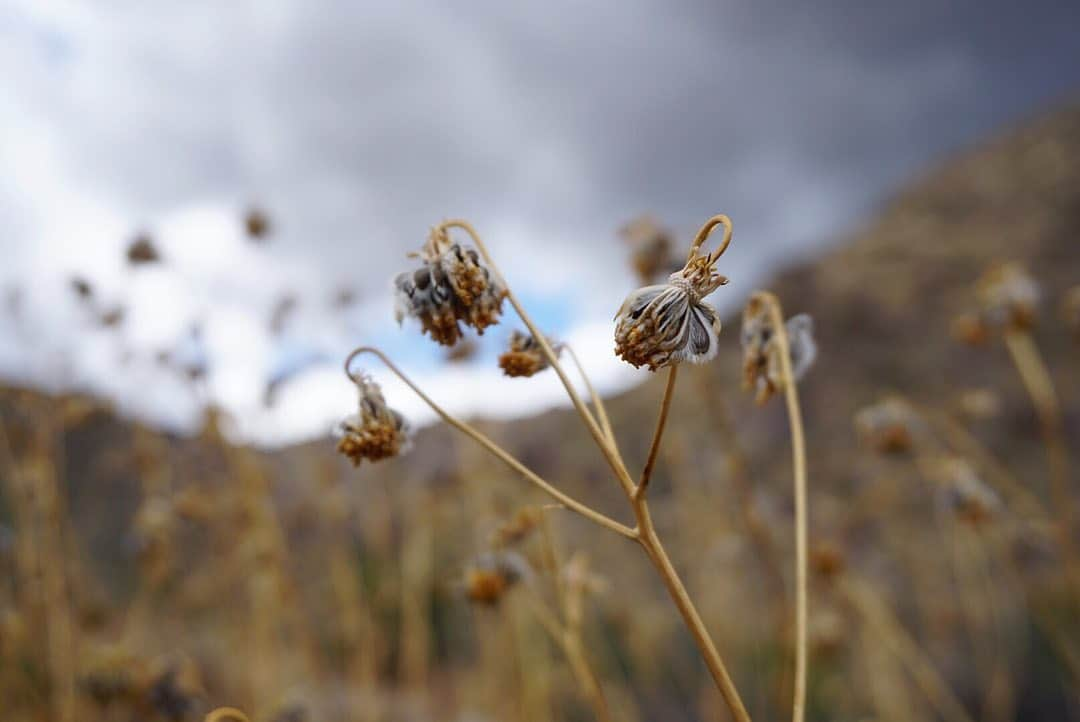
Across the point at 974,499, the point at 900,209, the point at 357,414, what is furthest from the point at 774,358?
the point at 900,209

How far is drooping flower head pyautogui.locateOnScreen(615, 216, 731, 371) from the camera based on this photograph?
0.81m

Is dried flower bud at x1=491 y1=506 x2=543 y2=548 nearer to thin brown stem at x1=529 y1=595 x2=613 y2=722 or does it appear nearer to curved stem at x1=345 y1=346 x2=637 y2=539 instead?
thin brown stem at x1=529 y1=595 x2=613 y2=722

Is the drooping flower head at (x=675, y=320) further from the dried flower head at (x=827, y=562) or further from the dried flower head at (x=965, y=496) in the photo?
the dried flower head at (x=965, y=496)

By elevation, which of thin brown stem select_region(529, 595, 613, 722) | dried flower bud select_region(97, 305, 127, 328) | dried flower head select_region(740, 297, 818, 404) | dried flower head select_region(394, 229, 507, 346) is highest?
dried flower bud select_region(97, 305, 127, 328)

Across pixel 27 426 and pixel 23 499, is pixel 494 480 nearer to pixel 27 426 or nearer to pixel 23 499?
pixel 23 499

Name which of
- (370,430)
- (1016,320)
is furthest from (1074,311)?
(370,430)

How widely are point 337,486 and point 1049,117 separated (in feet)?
119

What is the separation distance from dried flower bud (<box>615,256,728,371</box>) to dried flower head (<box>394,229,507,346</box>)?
9.5 inches

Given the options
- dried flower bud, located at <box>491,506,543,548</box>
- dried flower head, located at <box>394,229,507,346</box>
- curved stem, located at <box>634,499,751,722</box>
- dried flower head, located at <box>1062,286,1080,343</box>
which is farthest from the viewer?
dried flower head, located at <box>1062,286,1080,343</box>

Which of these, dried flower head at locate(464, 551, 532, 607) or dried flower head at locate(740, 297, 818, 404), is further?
dried flower head at locate(464, 551, 532, 607)

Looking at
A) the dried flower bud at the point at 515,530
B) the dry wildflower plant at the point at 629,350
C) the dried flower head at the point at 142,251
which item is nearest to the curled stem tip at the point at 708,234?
the dry wildflower plant at the point at 629,350

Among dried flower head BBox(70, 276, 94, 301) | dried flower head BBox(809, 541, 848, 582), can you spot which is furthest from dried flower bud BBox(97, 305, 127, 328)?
dried flower head BBox(809, 541, 848, 582)

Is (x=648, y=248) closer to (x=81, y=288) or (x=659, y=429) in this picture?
(x=659, y=429)

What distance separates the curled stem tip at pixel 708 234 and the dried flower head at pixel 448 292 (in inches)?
12.1
